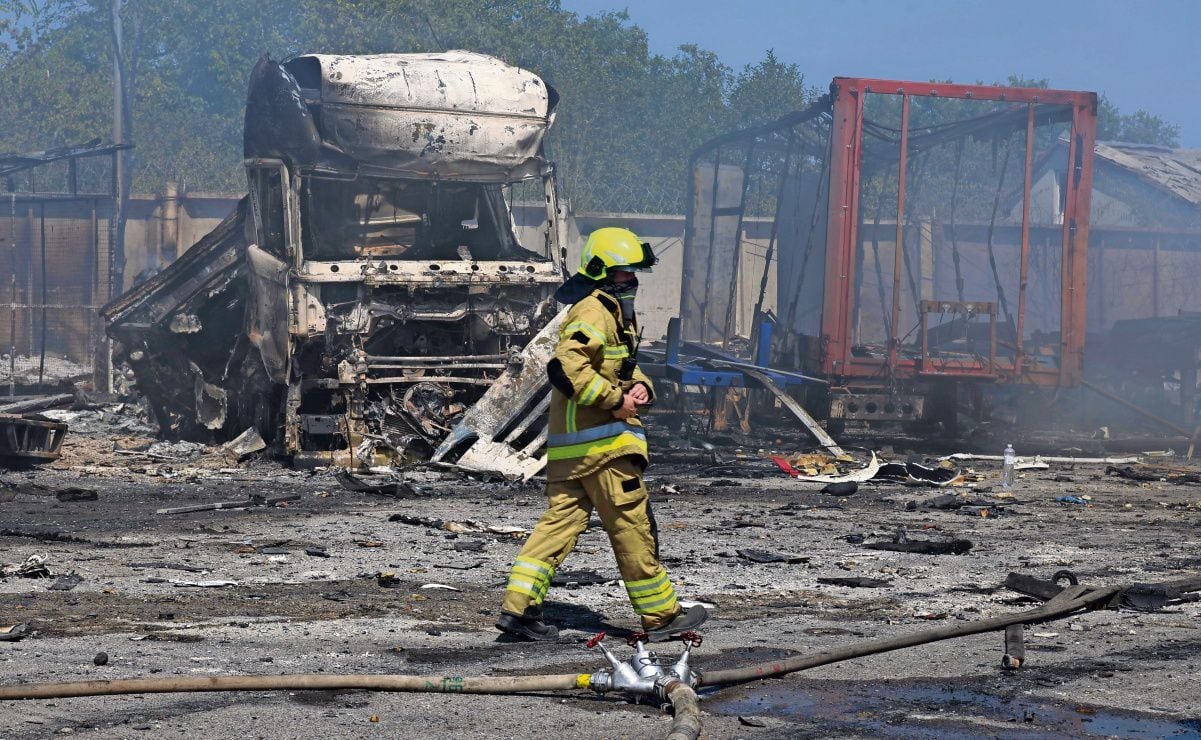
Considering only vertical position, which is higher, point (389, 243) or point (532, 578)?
point (389, 243)

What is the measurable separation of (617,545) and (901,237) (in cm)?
866

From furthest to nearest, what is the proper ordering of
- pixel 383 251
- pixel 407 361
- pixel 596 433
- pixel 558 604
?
pixel 383 251 < pixel 407 361 < pixel 558 604 < pixel 596 433

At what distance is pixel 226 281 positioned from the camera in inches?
517

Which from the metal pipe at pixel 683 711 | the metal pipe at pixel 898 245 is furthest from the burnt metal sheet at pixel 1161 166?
the metal pipe at pixel 683 711

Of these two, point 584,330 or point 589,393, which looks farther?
point 584,330

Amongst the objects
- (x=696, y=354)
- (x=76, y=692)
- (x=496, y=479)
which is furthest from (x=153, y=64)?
(x=76, y=692)

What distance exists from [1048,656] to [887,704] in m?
0.96

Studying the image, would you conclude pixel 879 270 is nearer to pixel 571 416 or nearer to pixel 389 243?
pixel 389 243

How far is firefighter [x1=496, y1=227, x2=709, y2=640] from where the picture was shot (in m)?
5.41

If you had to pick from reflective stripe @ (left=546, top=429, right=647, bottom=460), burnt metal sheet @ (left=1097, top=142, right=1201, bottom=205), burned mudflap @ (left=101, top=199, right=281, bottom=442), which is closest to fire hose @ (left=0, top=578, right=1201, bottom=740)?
reflective stripe @ (left=546, top=429, right=647, bottom=460)

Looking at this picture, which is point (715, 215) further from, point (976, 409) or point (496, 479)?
point (496, 479)

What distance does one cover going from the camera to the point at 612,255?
5641 millimetres

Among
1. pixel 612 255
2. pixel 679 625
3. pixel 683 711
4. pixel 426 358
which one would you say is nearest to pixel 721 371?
pixel 426 358

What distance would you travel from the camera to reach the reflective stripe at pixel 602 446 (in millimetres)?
5469
